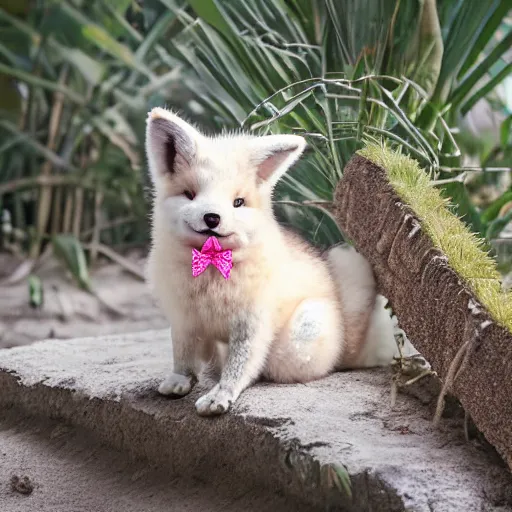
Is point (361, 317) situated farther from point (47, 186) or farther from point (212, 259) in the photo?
point (47, 186)

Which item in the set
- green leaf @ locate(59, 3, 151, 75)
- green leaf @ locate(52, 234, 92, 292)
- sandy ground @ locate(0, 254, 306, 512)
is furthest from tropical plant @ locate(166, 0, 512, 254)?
green leaf @ locate(52, 234, 92, 292)

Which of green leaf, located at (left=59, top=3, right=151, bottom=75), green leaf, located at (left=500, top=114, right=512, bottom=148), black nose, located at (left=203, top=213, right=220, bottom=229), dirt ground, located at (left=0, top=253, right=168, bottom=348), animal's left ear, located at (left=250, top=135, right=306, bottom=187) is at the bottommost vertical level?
dirt ground, located at (left=0, top=253, right=168, bottom=348)

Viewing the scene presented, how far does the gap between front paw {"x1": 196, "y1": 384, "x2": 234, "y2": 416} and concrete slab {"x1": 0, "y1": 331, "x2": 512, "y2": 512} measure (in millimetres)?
13

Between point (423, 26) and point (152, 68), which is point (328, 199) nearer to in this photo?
Result: point (423, 26)

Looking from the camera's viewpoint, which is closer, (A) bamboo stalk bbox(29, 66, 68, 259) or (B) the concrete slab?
(B) the concrete slab

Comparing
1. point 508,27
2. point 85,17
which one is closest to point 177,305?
point 508,27

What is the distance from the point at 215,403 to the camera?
3.48ft

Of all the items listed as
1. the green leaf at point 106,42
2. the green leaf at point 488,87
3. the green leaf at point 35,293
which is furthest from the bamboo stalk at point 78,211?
the green leaf at point 488,87

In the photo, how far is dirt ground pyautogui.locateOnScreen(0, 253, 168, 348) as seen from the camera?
2.63m

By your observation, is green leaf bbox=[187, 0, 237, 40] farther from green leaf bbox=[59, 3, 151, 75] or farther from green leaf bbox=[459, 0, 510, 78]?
green leaf bbox=[59, 3, 151, 75]

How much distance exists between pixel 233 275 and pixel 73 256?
67.3 inches

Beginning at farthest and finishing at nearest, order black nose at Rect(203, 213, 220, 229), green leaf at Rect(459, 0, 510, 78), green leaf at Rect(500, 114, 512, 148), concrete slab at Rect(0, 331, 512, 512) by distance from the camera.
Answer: green leaf at Rect(500, 114, 512, 148) < green leaf at Rect(459, 0, 510, 78) < black nose at Rect(203, 213, 220, 229) < concrete slab at Rect(0, 331, 512, 512)

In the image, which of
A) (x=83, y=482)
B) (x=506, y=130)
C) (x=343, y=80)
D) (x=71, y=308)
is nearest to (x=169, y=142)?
(x=343, y=80)

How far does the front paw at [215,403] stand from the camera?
1.06 m
